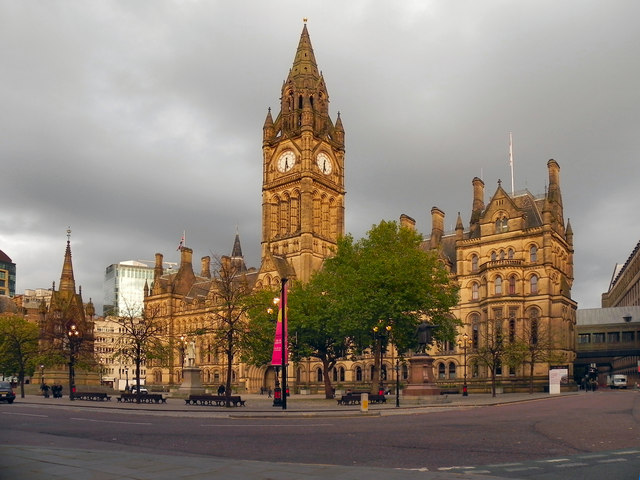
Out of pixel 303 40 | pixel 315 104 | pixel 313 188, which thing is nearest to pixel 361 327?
pixel 313 188

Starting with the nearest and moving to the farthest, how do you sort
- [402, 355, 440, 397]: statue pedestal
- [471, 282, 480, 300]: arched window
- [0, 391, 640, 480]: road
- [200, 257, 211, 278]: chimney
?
[0, 391, 640, 480]: road
[402, 355, 440, 397]: statue pedestal
[471, 282, 480, 300]: arched window
[200, 257, 211, 278]: chimney

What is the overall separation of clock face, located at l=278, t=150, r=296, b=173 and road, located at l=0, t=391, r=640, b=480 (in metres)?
76.9

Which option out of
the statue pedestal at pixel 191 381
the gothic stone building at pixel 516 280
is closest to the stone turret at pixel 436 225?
the gothic stone building at pixel 516 280

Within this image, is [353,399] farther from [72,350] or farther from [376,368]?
[72,350]

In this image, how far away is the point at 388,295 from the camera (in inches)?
2045

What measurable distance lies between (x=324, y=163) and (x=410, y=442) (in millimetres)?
86153

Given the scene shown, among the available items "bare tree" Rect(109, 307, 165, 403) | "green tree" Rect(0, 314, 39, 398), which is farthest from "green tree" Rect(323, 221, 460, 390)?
"green tree" Rect(0, 314, 39, 398)

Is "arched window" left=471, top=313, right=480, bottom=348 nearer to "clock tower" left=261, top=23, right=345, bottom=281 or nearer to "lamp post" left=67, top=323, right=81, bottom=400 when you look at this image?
"clock tower" left=261, top=23, right=345, bottom=281

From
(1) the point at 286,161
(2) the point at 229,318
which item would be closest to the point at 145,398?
(2) the point at 229,318

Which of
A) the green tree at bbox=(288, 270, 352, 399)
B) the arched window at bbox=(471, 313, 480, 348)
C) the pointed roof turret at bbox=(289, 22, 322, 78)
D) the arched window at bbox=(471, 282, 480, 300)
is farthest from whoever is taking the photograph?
the pointed roof turret at bbox=(289, 22, 322, 78)

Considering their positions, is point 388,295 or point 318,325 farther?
point 318,325

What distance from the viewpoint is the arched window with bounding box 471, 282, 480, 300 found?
77.1 m

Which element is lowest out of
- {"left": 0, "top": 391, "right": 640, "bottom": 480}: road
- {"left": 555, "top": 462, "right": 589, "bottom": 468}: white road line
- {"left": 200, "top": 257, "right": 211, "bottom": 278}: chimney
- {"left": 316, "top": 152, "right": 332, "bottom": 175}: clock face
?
{"left": 0, "top": 391, "right": 640, "bottom": 480}: road

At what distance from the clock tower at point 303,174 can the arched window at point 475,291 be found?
2481 centimetres
